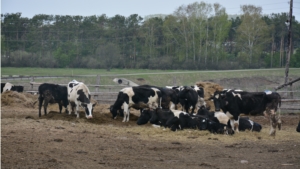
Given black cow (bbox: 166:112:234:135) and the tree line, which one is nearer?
black cow (bbox: 166:112:234:135)

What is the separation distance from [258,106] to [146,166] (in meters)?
8.58

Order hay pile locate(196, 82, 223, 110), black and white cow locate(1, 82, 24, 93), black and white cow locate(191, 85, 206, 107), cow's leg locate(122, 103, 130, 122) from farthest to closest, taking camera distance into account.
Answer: black and white cow locate(1, 82, 24, 93) < hay pile locate(196, 82, 223, 110) < black and white cow locate(191, 85, 206, 107) < cow's leg locate(122, 103, 130, 122)

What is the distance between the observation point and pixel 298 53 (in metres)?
64.1

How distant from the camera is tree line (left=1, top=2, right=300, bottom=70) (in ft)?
215

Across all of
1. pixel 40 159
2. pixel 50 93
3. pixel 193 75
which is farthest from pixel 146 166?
pixel 193 75

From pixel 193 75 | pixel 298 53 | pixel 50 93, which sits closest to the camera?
pixel 50 93

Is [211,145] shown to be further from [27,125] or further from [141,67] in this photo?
[141,67]

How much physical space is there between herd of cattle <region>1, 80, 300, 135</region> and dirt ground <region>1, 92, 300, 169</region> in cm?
56

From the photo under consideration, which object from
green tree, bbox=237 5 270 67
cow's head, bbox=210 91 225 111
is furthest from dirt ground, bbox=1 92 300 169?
green tree, bbox=237 5 270 67

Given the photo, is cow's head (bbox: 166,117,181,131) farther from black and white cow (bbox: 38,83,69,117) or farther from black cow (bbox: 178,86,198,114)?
black and white cow (bbox: 38,83,69,117)

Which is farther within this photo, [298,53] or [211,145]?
[298,53]

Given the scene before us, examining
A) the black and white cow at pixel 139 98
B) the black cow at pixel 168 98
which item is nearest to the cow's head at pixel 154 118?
the black and white cow at pixel 139 98

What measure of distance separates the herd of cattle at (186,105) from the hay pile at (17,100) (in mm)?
5059

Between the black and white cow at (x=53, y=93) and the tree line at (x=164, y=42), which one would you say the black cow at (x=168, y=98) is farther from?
the tree line at (x=164, y=42)
